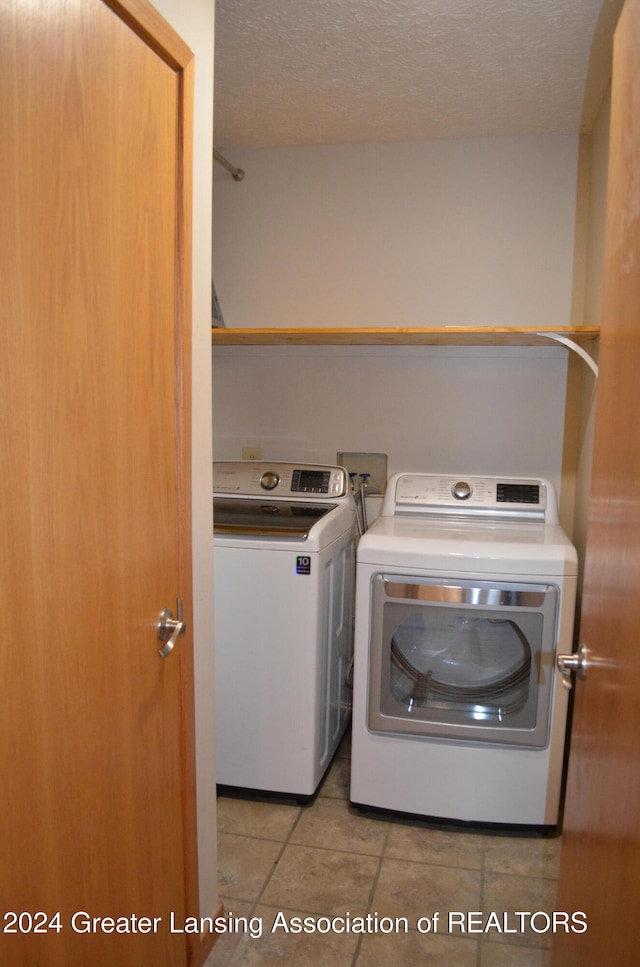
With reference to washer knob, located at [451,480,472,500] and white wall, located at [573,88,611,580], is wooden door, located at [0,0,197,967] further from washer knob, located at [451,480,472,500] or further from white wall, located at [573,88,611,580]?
white wall, located at [573,88,611,580]

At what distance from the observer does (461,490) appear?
252cm

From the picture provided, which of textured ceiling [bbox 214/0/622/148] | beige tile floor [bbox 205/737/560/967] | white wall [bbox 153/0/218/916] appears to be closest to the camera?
white wall [bbox 153/0/218/916]

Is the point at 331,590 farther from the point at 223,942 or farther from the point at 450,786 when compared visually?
the point at 223,942

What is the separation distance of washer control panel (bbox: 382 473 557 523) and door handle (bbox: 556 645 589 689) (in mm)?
1239

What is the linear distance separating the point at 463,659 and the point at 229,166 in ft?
7.01

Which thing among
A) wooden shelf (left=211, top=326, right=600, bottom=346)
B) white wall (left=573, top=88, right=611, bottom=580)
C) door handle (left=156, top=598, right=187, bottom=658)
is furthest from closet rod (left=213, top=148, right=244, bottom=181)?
door handle (left=156, top=598, right=187, bottom=658)

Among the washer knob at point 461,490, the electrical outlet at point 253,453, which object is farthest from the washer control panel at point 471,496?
the electrical outlet at point 253,453

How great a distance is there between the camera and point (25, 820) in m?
0.89

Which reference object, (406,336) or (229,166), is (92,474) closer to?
(406,336)

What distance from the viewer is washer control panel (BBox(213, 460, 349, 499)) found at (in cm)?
254

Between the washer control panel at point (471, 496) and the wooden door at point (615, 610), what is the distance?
1266mm

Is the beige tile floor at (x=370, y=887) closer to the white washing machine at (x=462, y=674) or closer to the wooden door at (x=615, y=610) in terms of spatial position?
the white washing machine at (x=462, y=674)

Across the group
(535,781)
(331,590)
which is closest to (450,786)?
(535,781)

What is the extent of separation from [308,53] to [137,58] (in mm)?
1122
